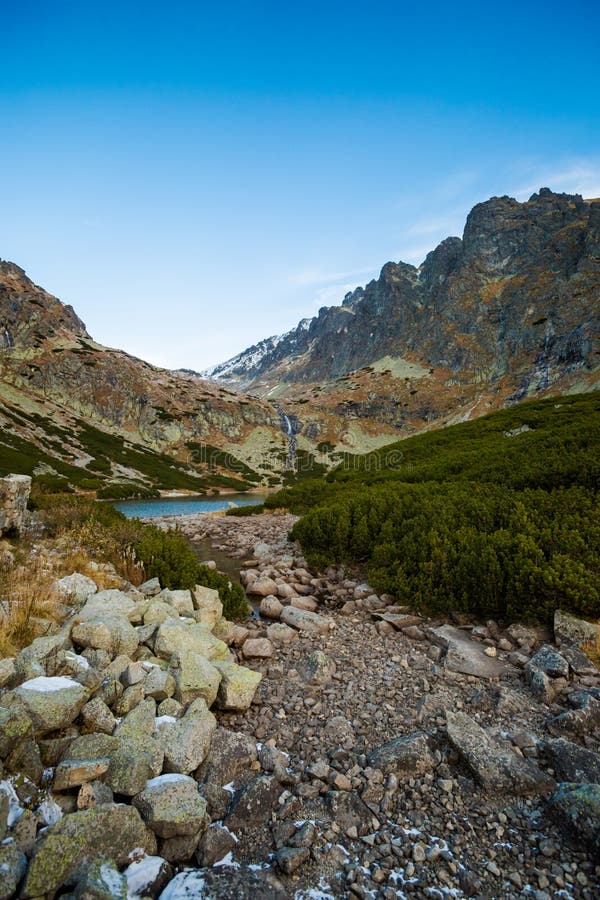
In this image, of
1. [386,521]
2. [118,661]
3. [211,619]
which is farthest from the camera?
[386,521]

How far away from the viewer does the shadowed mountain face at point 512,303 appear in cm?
11450

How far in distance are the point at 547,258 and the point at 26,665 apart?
7168 inches

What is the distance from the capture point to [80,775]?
343 cm

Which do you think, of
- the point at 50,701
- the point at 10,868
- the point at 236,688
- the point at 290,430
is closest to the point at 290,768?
the point at 236,688

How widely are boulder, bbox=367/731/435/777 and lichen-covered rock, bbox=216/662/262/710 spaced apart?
1821 mm

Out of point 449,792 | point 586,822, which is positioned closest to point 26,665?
point 449,792

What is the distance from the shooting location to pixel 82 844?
114 inches

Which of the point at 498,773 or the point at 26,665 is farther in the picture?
the point at 26,665

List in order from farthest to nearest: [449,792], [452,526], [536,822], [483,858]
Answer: [452,526] → [449,792] → [536,822] → [483,858]

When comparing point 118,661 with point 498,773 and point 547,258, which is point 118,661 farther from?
point 547,258

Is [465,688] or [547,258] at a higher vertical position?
[547,258]

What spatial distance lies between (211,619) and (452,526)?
6.60 m

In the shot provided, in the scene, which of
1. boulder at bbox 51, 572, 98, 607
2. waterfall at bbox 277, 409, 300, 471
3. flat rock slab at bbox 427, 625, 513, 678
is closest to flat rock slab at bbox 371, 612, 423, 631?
flat rock slab at bbox 427, 625, 513, 678

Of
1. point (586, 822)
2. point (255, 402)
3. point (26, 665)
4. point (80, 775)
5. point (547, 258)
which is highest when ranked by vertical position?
point (547, 258)
